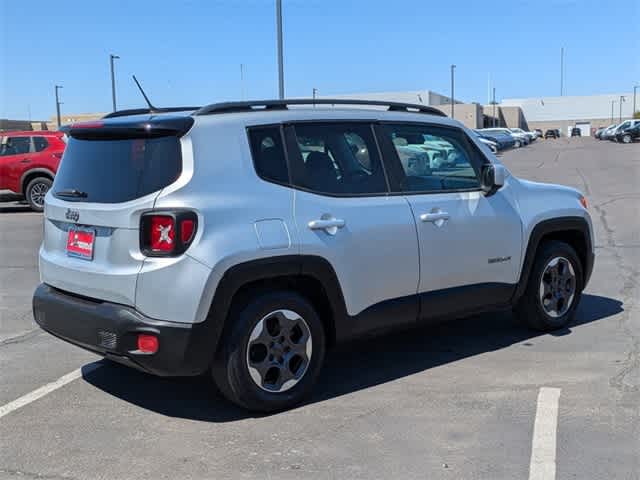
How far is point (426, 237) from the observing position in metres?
5.08

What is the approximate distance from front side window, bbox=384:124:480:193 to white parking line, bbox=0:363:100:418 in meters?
2.66

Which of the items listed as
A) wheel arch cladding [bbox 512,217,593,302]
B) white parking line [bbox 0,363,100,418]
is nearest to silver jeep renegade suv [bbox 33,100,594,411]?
wheel arch cladding [bbox 512,217,593,302]

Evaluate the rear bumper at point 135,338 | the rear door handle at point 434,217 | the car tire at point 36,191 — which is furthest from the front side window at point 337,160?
the car tire at point 36,191

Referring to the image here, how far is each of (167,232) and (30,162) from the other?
1344 centimetres

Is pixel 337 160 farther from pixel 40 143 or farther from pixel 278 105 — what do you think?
pixel 40 143

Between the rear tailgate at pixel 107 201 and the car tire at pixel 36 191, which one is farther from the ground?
the rear tailgate at pixel 107 201

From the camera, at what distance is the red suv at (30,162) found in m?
16.2

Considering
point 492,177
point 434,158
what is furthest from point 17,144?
point 492,177

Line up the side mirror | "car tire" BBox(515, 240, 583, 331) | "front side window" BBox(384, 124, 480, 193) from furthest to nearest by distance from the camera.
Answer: "car tire" BBox(515, 240, 583, 331)
the side mirror
"front side window" BBox(384, 124, 480, 193)

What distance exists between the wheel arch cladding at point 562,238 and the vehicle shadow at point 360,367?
1.70 ft

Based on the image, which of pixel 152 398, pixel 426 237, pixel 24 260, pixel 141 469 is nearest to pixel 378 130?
pixel 426 237

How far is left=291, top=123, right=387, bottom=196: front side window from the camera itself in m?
4.64

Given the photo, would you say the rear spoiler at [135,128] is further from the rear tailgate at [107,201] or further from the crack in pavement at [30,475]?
the crack in pavement at [30,475]

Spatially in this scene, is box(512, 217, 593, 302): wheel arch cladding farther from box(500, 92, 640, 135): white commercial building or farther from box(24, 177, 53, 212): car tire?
box(500, 92, 640, 135): white commercial building
